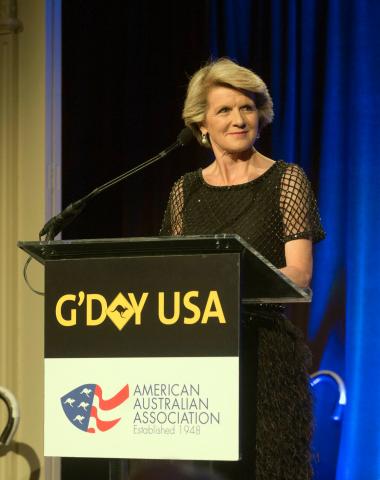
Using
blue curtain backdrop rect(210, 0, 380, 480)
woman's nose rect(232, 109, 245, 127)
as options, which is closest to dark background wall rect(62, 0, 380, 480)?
blue curtain backdrop rect(210, 0, 380, 480)

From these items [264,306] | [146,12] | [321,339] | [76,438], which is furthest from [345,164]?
[76,438]

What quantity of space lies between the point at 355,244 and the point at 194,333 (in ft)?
7.26

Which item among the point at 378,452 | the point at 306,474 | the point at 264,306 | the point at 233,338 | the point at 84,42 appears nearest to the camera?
the point at 233,338

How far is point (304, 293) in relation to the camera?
1.52m

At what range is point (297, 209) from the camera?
2.00 m

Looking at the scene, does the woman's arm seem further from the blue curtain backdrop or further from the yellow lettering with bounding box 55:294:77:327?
the blue curtain backdrop

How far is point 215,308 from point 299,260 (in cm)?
Result: 46

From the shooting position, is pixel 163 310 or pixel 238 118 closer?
pixel 163 310

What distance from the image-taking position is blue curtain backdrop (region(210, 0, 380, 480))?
3578mm

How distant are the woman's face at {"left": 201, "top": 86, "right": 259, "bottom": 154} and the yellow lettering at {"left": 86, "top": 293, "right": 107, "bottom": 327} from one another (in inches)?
26.5

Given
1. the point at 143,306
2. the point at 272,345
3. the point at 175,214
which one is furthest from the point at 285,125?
the point at 143,306

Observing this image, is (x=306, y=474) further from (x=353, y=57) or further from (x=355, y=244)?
(x=353, y=57)

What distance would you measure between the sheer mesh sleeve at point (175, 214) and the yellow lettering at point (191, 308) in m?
0.66

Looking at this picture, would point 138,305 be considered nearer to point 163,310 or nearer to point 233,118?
point 163,310
